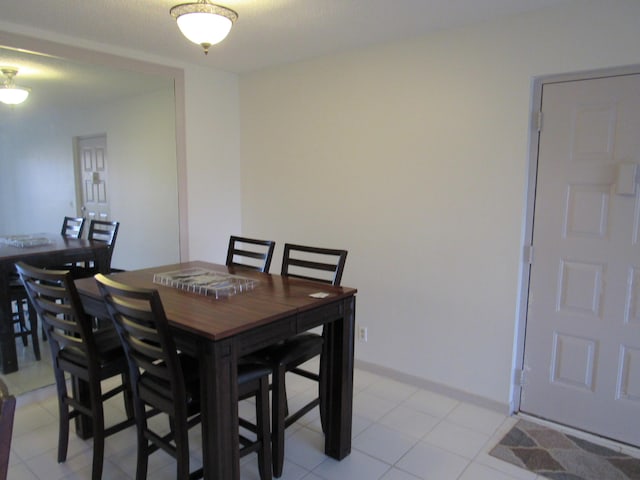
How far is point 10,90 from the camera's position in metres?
2.79

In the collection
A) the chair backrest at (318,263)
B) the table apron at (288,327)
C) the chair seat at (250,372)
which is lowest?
the chair seat at (250,372)

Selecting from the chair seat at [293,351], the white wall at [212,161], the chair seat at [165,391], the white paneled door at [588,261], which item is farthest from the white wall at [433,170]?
the chair seat at [165,391]

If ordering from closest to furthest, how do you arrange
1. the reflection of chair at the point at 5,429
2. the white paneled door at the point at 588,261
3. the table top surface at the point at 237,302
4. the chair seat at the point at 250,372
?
the reflection of chair at the point at 5,429 < the table top surface at the point at 237,302 < the chair seat at the point at 250,372 < the white paneled door at the point at 588,261

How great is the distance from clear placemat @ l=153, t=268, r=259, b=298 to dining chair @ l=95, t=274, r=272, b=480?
11.1 inches

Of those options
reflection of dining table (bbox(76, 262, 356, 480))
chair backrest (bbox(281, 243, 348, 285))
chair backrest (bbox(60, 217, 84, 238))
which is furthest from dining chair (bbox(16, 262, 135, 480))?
chair backrest (bbox(60, 217, 84, 238))

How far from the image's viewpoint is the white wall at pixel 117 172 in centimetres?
295

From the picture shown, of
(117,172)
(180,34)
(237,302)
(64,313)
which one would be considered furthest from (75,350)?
(180,34)

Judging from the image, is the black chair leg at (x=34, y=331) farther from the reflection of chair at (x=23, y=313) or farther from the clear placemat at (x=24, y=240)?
the clear placemat at (x=24, y=240)

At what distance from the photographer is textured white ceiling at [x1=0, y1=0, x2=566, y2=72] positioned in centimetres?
244

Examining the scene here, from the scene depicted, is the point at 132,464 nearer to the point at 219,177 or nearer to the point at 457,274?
the point at 457,274

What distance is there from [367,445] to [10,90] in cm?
308

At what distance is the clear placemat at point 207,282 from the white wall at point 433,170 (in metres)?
1.21

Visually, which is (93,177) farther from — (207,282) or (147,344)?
(147,344)

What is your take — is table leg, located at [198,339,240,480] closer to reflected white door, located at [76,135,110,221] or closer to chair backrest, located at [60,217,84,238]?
chair backrest, located at [60,217,84,238]
